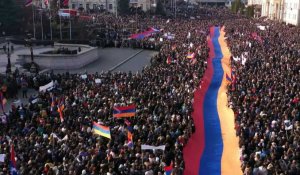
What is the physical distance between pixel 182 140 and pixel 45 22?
3827cm

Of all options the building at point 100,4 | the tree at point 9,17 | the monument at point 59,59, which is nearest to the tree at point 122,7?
the building at point 100,4

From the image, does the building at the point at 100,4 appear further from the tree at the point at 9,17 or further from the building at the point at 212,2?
the building at the point at 212,2

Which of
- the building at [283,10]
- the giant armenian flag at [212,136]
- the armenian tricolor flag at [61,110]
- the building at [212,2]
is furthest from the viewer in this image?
the building at [212,2]

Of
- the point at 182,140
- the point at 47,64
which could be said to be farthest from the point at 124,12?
the point at 182,140

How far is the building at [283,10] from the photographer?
65812 millimetres

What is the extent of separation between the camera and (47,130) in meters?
18.0

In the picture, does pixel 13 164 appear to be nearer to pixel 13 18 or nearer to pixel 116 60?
pixel 116 60

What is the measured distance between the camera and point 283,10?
74750 millimetres

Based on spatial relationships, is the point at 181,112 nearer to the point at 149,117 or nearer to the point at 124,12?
the point at 149,117

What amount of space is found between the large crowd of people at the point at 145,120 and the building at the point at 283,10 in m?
37.1

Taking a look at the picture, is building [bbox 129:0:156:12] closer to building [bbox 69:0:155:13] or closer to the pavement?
building [bbox 69:0:155:13]

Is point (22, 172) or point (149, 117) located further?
point (149, 117)

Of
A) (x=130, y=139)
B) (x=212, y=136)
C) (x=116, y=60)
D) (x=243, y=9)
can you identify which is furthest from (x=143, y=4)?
(x=130, y=139)

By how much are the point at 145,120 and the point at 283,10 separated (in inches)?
2424
